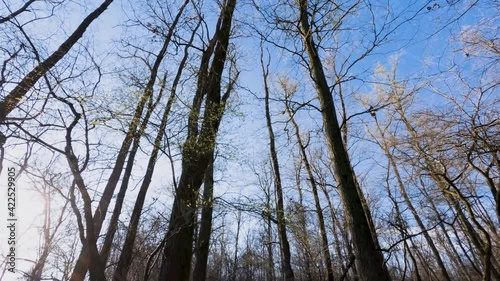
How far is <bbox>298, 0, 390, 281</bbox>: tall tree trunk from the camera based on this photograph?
232 cm

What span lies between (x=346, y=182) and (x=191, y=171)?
2218 mm

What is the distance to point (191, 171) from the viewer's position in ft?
12.9

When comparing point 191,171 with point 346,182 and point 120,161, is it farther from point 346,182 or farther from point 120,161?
point 120,161

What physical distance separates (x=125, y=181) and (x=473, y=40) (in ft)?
25.8

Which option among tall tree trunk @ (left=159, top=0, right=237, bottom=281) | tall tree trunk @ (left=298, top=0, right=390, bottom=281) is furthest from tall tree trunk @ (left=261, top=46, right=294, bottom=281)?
tall tree trunk @ (left=298, top=0, right=390, bottom=281)

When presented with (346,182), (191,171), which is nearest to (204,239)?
(191,171)

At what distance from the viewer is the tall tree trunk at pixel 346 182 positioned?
2.32 m

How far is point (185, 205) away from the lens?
10.3ft

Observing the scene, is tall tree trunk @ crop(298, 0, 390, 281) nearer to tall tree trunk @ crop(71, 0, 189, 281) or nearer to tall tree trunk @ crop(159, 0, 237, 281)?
tall tree trunk @ crop(159, 0, 237, 281)

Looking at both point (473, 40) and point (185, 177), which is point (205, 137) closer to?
point (185, 177)

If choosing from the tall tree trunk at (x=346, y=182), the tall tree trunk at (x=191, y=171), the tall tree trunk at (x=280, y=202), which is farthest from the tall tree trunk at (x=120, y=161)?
the tall tree trunk at (x=280, y=202)

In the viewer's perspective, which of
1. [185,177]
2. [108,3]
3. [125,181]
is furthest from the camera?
[125,181]

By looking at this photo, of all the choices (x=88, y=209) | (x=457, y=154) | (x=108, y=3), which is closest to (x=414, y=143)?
(x=457, y=154)

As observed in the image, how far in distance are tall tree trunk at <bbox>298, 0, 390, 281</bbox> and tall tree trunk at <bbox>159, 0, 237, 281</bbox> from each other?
165 cm
